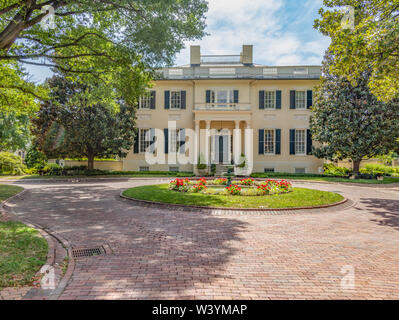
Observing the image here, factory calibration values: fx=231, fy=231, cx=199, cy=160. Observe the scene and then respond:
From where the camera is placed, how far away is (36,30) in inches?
365

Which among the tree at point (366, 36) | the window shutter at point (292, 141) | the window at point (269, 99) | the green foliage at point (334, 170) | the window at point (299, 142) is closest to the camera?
the tree at point (366, 36)

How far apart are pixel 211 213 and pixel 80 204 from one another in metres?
5.30

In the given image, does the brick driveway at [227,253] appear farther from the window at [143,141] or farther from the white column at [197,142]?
the window at [143,141]

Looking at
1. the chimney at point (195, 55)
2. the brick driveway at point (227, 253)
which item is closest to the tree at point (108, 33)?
the brick driveway at point (227, 253)

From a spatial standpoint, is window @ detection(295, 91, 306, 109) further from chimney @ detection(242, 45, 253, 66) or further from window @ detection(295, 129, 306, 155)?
chimney @ detection(242, 45, 253, 66)

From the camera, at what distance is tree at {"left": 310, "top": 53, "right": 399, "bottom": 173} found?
17.5m

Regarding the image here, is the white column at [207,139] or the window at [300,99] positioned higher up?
the window at [300,99]

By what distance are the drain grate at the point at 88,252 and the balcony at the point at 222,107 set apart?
59.3ft

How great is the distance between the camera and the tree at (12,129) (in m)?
21.4

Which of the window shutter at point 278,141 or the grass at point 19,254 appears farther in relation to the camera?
the window shutter at point 278,141

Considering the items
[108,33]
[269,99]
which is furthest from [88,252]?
[269,99]

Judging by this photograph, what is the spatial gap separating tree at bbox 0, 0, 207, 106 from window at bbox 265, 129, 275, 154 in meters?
14.7

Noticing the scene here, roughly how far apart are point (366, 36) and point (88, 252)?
1096 centimetres

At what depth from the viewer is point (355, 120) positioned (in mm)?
17922
